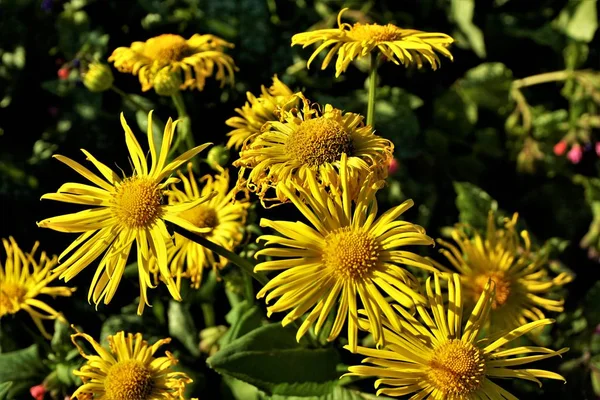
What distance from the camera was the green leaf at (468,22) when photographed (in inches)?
92.8

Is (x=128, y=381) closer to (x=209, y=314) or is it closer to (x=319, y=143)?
(x=209, y=314)

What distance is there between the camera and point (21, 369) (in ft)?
5.25

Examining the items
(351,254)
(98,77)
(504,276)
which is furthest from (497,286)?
(98,77)

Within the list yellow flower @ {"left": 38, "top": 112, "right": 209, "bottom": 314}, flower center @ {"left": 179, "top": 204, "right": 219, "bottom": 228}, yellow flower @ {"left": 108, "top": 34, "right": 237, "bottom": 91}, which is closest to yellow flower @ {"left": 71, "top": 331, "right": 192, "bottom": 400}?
yellow flower @ {"left": 38, "top": 112, "right": 209, "bottom": 314}

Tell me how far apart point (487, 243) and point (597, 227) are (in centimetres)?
70

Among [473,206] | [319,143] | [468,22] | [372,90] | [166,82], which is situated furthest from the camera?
[468,22]

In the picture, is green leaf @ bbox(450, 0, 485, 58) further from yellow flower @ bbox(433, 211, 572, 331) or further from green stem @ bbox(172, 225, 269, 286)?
green stem @ bbox(172, 225, 269, 286)

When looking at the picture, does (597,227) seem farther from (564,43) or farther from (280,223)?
(280,223)

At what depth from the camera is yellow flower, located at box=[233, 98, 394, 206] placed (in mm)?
1249

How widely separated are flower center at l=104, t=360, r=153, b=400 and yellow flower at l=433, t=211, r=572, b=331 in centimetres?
81

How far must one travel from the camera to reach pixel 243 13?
2.21 m

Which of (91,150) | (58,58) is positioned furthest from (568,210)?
(58,58)

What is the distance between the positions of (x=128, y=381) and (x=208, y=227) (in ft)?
1.32

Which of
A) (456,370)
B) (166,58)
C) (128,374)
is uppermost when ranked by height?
(166,58)
